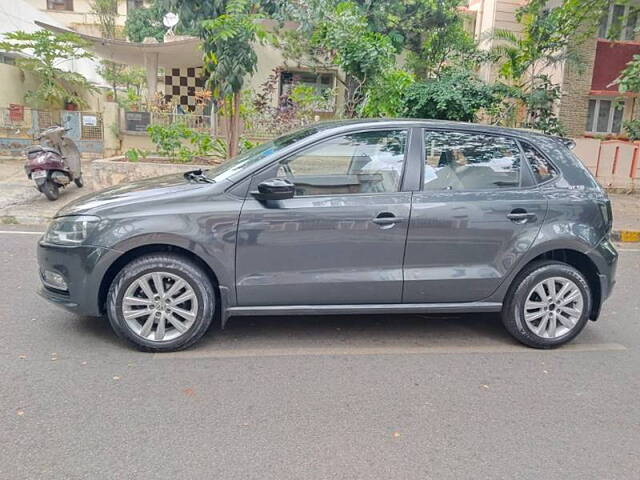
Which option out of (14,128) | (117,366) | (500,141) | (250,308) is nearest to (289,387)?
(250,308)

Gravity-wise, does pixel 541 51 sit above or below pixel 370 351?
above

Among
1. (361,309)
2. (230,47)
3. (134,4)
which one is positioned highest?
(134,4)

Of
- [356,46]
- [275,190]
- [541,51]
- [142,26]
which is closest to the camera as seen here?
[275,190]

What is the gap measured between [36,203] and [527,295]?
27.2 ft

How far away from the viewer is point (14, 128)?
14164 mm

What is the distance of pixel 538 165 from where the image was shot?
4367 mm

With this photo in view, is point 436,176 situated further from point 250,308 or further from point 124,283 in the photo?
point 124,283

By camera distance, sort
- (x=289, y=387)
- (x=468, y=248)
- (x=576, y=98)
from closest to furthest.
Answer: (x=289, y=387) < (x=468, y=248) < (x=576, y=98)

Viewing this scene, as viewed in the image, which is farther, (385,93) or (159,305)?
(385,93)

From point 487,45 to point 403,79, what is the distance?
9014 mm

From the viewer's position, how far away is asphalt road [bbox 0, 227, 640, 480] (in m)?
2.80

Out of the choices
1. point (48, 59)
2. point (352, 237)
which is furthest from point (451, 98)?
point (48, 59)

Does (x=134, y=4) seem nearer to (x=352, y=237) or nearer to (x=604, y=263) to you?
(x=352, y=237)

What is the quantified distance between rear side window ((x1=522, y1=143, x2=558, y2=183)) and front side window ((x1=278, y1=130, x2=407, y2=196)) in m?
1.03
